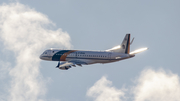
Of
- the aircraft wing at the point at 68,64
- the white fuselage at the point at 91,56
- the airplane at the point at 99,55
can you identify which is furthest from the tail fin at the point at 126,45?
the aircraft wing at the point at 68,64

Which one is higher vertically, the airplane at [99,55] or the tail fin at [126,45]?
the tail fin at [126,45]

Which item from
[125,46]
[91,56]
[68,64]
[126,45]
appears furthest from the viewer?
[91,56]

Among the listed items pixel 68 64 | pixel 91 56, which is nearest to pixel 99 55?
pixel 91 56

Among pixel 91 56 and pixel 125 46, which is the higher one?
pixel 125 46

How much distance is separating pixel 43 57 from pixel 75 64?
585 inches

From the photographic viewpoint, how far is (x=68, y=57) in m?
105

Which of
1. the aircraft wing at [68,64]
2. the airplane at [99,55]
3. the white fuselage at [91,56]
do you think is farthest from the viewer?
the white fuselage at [91,56]

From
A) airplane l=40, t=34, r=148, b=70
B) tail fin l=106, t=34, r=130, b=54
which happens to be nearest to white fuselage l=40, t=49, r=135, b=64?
airplane l=40, t=34, r=148, b=70

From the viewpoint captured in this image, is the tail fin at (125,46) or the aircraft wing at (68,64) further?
the tail fin at (125,46)

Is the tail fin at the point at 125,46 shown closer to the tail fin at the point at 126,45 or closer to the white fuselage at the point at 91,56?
the tail fin at the point at 126,45

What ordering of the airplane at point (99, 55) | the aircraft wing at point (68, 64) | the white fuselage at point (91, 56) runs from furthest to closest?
the white fuselage at point (91, 56) → the airplane at point (99, 55) → the aircraft wing at point (68, 64)

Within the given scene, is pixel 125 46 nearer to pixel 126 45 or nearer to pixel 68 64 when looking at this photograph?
pixel 126 45

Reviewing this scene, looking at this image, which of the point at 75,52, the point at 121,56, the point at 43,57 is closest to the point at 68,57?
the point at 75,52

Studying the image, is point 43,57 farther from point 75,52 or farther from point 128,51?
point 128,51
